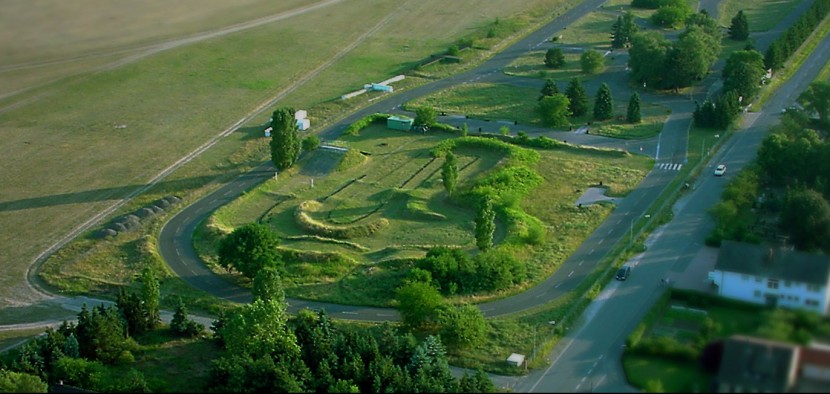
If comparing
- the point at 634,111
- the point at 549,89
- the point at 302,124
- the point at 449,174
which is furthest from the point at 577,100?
the point at 302,124

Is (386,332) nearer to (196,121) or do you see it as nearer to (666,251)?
(666,251)

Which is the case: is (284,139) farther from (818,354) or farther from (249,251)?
(818,354)

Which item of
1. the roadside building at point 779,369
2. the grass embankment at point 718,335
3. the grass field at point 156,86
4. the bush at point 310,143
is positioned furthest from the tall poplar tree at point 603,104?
the roadside building at point 779,369

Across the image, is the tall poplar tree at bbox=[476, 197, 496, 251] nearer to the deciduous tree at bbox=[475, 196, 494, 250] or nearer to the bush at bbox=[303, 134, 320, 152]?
the deciduous tree at bbox=[475, 196, 494, 250]

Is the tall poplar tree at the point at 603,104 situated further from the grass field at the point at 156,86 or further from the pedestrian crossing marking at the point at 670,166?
the grass field at the point at 156,86

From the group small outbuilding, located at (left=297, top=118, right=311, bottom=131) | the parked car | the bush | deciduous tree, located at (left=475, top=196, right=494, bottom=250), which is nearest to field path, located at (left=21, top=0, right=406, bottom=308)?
small outbuilding, located at (left=297, top=118, right=311, bottom=131)
